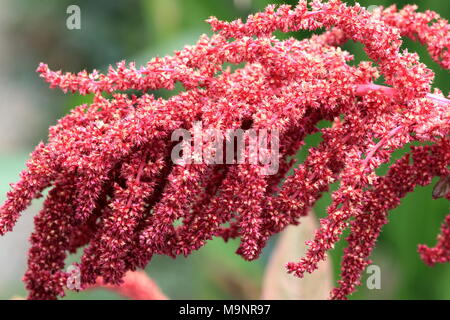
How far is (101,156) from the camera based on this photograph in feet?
1.66

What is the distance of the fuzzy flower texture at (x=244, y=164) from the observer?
1.66ft

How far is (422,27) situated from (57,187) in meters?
0.42

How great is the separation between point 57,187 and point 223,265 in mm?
941

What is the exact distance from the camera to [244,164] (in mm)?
500

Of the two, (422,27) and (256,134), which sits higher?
(422,27)

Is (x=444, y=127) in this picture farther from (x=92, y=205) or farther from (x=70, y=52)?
(x=70, y=52)

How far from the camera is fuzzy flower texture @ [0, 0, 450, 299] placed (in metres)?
0.50
